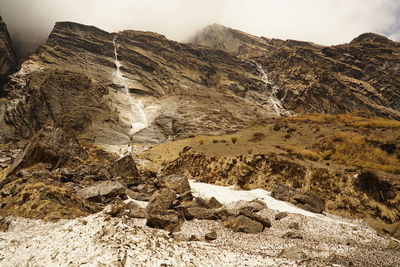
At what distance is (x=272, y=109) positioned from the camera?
3268 inches

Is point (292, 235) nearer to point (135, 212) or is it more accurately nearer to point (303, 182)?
point (135, 212)

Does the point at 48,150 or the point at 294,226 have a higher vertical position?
the point at 294,226

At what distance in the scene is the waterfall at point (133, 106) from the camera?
184 feet

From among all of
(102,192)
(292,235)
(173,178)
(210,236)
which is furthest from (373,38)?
(210,236)

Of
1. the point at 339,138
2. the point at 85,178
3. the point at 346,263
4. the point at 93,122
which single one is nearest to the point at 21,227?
the point at 85,178

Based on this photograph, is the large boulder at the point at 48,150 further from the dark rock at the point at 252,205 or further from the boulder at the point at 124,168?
the dark rock at the point at 252,205

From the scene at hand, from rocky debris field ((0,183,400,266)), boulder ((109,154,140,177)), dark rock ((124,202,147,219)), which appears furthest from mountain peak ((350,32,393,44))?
dark rock ((124,202,147,219))

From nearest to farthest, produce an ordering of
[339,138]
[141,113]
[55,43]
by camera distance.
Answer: [339,138]
[141,113]
[55,43]

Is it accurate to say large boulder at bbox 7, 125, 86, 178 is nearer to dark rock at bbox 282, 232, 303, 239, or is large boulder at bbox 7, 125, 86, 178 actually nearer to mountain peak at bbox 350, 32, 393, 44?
dark rock at bbox 282, 232, 303, 239

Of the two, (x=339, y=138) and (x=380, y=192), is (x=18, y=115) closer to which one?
(x=339, y=138)

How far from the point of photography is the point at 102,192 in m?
14.9

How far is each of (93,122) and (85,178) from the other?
34.1m

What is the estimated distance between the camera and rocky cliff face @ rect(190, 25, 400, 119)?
8569 centimetres

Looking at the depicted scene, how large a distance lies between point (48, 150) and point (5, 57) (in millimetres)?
69798
